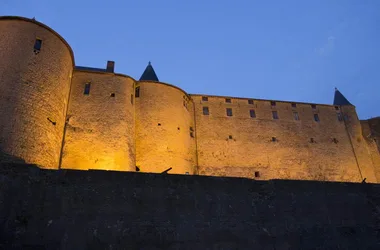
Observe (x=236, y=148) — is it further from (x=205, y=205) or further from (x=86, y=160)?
(x=205, y=205)

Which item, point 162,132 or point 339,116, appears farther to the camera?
point 339,116

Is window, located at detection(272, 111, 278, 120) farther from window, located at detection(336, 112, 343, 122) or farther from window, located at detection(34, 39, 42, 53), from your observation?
window, located at detection(34, 39, 42, 53)

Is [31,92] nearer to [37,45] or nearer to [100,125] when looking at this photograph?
[37,45]

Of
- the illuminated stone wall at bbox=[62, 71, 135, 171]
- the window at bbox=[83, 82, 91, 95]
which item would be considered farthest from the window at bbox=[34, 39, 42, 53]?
the window at bbox=[83, 82, 91, 95]

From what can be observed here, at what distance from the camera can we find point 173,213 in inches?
436

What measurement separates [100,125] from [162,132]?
481 cm

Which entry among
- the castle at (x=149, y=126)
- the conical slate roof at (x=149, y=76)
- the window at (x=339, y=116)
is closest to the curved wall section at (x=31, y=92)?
the castle at (x=149, y=126)

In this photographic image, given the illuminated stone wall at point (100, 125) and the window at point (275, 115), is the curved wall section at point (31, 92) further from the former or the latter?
the window at point (275, 115)

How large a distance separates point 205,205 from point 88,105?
13.4 m

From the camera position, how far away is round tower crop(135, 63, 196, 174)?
23234 mm

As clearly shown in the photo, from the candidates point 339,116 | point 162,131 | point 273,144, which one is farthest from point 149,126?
point 339,116

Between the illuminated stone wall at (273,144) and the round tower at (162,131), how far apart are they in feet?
8.67

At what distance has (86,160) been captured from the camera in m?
20.3

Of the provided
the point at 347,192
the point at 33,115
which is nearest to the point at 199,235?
the point at 347,192
